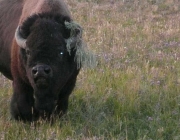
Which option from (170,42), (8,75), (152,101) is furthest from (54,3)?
(170,42)

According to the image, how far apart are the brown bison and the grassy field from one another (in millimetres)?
248

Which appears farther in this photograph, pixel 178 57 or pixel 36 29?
pixel 178 57

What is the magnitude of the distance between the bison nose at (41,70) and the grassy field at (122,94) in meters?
0.63

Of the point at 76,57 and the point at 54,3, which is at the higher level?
the point at 54,3

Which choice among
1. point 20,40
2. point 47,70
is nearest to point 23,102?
point 20,40

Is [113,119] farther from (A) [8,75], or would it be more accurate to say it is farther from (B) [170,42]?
(B) [170,42]

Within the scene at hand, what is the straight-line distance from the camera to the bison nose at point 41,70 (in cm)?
505

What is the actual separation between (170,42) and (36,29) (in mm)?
5376

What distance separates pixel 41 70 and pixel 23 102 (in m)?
1.01

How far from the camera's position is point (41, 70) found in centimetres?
506

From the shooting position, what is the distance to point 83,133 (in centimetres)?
552

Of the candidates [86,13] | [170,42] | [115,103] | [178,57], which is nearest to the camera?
[115,103]

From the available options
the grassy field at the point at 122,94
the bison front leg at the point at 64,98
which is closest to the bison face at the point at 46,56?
the bison front leg at the point at 64,98

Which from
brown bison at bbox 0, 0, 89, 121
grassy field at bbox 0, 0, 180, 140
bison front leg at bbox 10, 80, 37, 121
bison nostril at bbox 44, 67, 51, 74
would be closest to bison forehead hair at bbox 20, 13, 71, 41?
brown bison at bbox 0, 0, 89, 121
